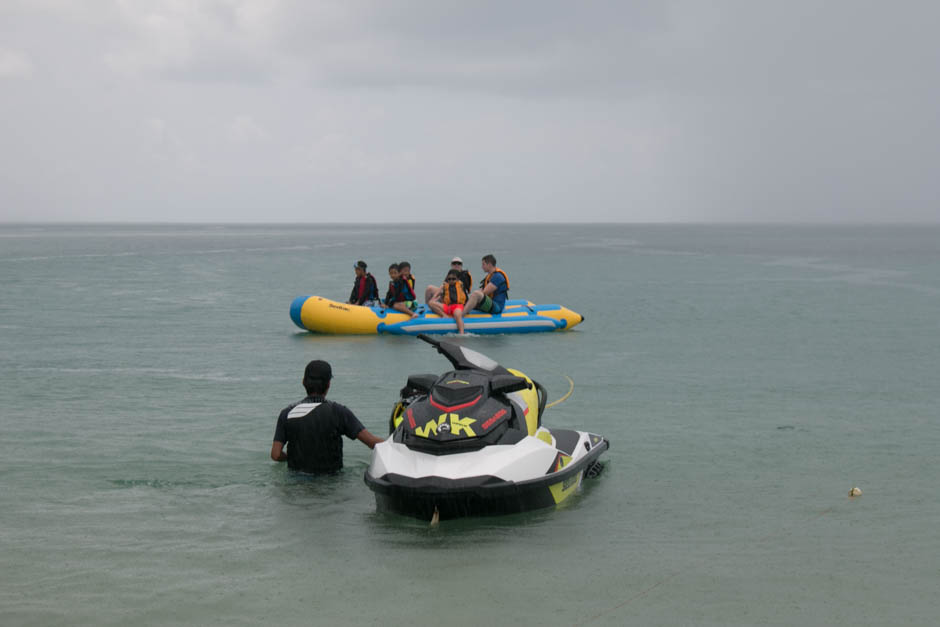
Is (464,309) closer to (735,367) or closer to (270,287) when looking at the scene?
(735,367)

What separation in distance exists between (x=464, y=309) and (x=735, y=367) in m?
5.35

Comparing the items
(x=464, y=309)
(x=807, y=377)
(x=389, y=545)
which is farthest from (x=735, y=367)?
(x=389, y=545)

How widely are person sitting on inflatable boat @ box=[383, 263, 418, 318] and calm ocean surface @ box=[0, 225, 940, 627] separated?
814mm

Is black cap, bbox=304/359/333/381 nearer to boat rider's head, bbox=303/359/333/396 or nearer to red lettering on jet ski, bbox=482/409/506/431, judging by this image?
boat rider's head, bbox=303/359/333/396

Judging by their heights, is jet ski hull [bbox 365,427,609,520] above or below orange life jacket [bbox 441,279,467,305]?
below

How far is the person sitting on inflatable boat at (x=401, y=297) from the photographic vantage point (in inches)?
747

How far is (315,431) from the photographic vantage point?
774 cm

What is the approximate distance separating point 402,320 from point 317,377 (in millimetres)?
11397

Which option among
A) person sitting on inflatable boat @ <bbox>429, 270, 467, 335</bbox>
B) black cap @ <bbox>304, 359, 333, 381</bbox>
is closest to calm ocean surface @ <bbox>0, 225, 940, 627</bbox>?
person sitting on inflatable boat @ <bbox>429, 270, 467, 335</bbox>

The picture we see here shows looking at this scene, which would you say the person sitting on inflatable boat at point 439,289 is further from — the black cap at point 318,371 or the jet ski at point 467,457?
the jet ski at point 467,457

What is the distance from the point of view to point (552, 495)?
23.7 ft

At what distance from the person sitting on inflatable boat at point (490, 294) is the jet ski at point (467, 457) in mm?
11081

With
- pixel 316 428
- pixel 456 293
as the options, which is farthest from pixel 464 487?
pixel 456 293

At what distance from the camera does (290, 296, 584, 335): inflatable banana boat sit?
1875 cm
